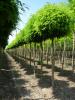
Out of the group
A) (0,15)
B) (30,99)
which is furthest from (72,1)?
(0,15)

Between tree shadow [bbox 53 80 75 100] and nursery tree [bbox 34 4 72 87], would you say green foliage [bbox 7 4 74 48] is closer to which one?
nursery tree [bbox 34 4 72 87]

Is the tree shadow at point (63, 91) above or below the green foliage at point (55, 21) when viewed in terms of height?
below

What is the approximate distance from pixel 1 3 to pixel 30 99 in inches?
202

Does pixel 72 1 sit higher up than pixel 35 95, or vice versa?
pixel 72 1

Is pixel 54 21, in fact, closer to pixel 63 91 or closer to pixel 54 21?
pixel 54 21

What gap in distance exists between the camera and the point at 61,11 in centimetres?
1509

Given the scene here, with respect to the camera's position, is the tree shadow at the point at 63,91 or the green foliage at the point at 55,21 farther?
the green foliage at the point at 55,21

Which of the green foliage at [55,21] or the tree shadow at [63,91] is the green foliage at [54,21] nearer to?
the green foliage at [55,21]

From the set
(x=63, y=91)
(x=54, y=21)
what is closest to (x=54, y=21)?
(x=54, y=21)

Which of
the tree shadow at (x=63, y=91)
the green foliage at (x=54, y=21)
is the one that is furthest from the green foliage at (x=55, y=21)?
the tree shadow at (x=63, y=91)

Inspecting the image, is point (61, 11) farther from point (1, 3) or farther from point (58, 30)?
point (1, 3)

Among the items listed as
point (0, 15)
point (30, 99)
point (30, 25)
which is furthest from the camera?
point (30, 25)

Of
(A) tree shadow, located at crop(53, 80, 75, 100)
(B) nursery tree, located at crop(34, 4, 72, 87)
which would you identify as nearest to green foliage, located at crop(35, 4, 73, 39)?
(B) nursery tree, located at crop(34, 4, 72, 87)

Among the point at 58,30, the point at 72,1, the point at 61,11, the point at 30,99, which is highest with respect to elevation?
the point at 72,1
